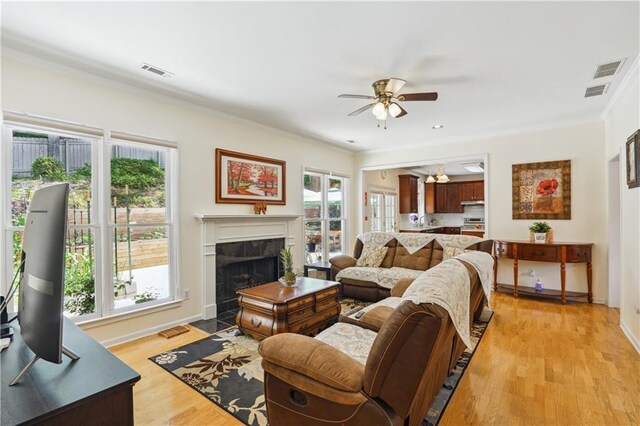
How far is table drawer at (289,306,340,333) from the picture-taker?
10.00ft

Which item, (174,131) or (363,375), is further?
(174,131)

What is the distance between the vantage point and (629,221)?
127 inches

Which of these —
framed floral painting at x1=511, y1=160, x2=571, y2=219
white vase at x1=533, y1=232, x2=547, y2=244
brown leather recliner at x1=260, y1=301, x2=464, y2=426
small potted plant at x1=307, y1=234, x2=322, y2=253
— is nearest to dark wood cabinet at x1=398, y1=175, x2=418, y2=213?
small potted plant at x1=307, y1=234, x2=322, y2=253

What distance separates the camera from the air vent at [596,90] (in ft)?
11.1

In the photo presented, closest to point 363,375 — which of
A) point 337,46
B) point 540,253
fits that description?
point 337,46

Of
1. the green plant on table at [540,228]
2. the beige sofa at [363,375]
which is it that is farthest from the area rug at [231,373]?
the green plant on table at [540,228]

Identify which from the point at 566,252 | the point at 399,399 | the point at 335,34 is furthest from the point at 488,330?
the point at 335,34

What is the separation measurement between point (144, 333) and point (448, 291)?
10.7 ft

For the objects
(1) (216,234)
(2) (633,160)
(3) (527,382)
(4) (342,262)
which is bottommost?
(3) (527,382)

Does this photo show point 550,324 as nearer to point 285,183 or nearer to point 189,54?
point 285,183

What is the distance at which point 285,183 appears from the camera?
16.9 ft

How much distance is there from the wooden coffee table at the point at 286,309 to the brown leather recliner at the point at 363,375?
1.22 metres

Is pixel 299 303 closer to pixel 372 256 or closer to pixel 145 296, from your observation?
pixel 145 296

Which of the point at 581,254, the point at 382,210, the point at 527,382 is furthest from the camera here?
the point at 382,210
